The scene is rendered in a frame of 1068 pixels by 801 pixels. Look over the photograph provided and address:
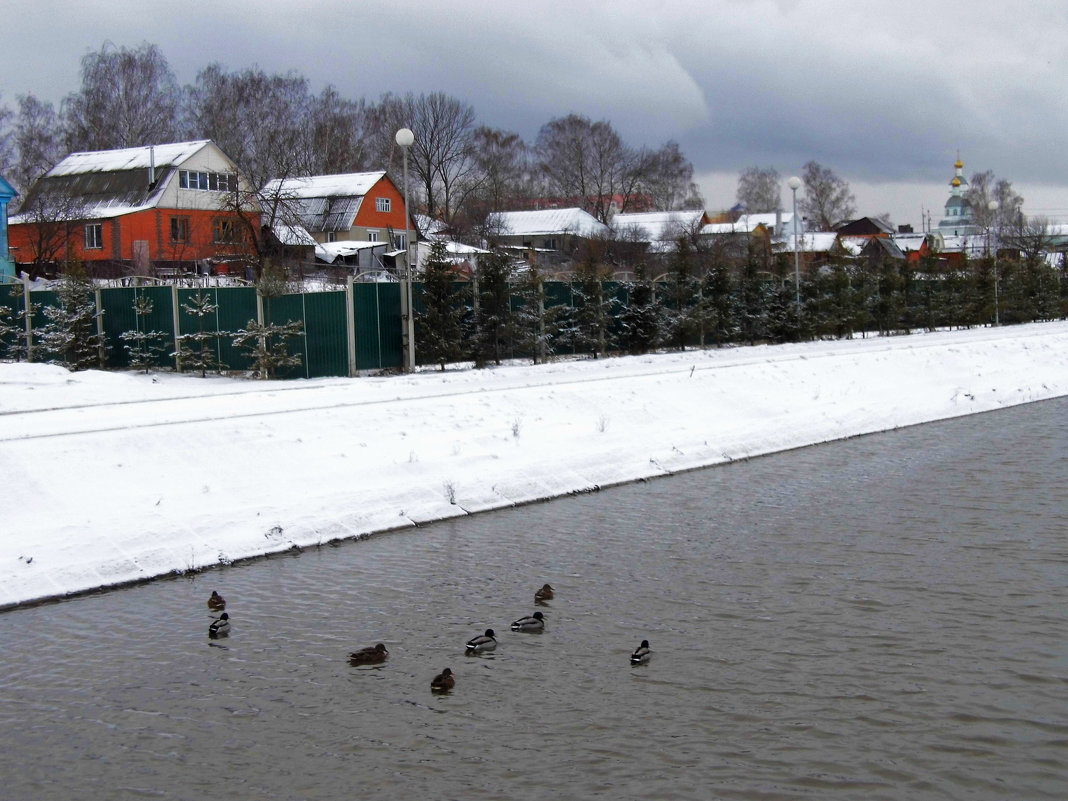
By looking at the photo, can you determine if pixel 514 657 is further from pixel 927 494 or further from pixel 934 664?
pixel 927 494

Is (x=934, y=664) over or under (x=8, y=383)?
under

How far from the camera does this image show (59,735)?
25.6 feet

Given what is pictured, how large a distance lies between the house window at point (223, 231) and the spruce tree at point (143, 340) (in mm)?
19511

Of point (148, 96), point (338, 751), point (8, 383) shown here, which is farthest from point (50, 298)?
point (148, 96)

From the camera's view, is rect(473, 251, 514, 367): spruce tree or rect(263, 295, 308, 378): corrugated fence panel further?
rect(473, 251, 514, 367): spruce tree

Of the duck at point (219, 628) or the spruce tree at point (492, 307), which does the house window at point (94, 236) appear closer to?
the spruce tree at point (492, 307)

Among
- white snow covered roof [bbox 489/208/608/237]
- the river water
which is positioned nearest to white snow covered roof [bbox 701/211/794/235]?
white snow covered roof [bbox 489/208/608/237]

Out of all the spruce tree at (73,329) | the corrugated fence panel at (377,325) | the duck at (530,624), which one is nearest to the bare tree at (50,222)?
the spruce tree at (73,329)

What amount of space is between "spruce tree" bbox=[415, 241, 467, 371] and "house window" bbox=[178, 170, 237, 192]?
3891cm

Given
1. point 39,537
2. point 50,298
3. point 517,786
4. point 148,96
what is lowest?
point 517,786

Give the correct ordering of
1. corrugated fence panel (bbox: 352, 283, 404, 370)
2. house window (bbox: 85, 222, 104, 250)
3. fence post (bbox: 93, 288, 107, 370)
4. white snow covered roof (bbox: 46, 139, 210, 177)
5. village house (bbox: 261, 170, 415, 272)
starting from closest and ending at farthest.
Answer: corrugated fence panel (bbox: 352, 283, 404, 370) < fence post (bbox: 93, 288, 107, 370) < house window (bbox: 85, 222, 104, 250) < white snow covered roof (bbox: 46, 139, 210, 177) < village house (bbox: 261, 170, 415, 272)

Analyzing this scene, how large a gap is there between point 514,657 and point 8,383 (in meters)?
18.7

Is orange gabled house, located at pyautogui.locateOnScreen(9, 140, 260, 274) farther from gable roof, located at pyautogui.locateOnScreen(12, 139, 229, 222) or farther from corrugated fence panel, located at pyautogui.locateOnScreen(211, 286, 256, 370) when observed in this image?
corrugated fence panel, located at pyautogui.locateOnScreen(211, 286, 256, 370)

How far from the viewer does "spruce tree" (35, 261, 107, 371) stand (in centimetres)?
2920
